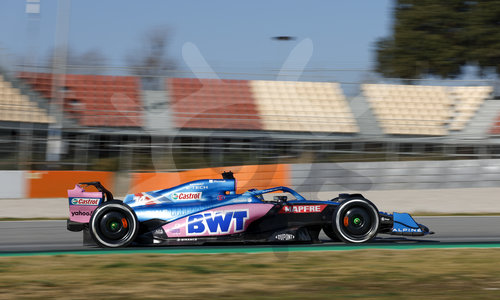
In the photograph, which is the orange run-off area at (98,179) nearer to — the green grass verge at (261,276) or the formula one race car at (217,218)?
the formula one race car at (217,218)

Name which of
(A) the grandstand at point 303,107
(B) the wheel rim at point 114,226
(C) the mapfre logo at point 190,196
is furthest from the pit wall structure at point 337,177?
(B) the wheel rim at point 114,226

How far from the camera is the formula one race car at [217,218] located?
6.78 m

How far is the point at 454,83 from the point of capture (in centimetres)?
1792

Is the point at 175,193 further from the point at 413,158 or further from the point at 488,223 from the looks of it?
the point at 413,158

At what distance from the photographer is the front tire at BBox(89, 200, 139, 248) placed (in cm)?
680

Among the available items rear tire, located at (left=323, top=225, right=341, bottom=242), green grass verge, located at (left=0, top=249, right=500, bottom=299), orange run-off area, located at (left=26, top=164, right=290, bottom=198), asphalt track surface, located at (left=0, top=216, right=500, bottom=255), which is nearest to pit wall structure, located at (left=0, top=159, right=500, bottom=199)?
orange run-off area, located at (left=26, top=164, right=290, bottom=198)

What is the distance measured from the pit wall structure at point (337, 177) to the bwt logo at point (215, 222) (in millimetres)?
6201

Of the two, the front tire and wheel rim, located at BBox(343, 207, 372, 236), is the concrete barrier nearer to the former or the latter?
the front tire

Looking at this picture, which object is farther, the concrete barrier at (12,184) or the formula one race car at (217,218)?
the concrete barrier at (12,184)

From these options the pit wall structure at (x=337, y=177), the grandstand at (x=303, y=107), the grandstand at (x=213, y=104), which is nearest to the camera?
the pit wall structure at (x=337, y=177)

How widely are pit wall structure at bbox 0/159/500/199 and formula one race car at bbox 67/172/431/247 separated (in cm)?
586

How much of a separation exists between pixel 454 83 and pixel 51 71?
11.8 metres

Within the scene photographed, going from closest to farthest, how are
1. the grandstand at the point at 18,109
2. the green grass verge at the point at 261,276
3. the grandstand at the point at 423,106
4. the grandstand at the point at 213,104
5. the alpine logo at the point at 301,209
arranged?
1. the green grass verge at the point at 261,276
2. the alpine logo at the point at 301,209
3. the grandstand at the point at 18,109
4. the grandstand at the point at 213,104
5. the grandstand at the point at 423,106

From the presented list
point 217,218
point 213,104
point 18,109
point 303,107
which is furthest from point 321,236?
point 18,109
